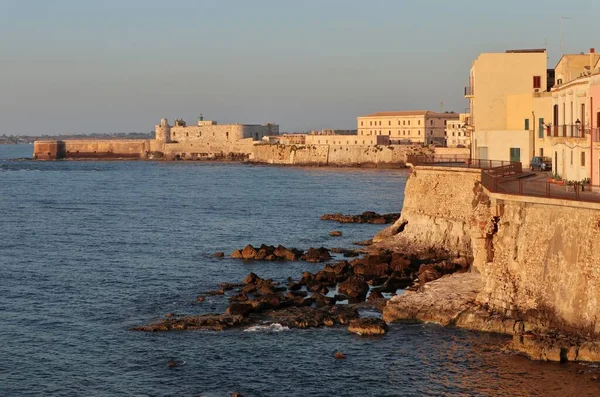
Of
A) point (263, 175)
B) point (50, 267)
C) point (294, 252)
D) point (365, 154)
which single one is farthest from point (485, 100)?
point (365, 154)

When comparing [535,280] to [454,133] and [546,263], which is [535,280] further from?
[454,133]

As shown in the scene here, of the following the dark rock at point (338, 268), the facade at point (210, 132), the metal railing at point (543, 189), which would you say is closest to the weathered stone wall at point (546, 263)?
the metal railing at point (543, 189)

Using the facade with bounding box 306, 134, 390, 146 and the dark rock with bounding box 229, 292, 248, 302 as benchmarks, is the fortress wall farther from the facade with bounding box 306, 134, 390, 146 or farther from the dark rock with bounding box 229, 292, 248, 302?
the dark rock with bounding box 229, 292, 248, 302

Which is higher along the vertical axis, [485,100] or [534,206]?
[485,100]

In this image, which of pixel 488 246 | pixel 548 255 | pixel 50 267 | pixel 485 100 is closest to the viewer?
pixel 548 255

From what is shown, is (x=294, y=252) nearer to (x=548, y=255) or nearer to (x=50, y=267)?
(x=50, y=267)

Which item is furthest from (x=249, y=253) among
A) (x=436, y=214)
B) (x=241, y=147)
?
(x=241, y=147)

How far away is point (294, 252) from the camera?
4312 cm

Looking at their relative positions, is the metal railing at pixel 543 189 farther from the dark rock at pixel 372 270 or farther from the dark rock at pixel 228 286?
the dark rock at pixel 228 286

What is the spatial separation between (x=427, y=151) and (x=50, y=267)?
77055 mm

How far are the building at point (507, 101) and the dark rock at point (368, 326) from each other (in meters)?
21.8

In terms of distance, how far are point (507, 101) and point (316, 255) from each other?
15383 millimetres

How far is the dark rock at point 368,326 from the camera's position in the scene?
27569mm

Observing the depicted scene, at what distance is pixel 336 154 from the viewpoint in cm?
12294
